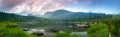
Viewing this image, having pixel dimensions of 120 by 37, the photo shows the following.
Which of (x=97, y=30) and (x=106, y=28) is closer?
(x=106, y=28)

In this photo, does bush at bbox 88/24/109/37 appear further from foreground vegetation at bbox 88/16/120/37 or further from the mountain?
the mountain

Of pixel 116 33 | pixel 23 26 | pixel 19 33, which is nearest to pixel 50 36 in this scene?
pixel 23 26

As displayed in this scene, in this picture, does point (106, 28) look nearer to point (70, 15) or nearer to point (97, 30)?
point (97, 30)

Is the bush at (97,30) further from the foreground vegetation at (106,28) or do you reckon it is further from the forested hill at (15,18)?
the forested hill at (15,18)

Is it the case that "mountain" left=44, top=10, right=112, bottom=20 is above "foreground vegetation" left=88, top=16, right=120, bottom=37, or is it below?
above

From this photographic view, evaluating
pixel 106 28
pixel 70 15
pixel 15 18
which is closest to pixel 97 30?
pixel 106 28

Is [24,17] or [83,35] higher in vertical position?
[24,17]

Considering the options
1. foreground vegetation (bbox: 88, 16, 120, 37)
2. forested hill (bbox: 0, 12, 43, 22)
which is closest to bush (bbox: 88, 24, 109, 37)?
foreground vegetation (bbox: 88, 16, 120, 37)

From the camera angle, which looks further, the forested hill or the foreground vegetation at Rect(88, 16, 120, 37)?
the forested hill

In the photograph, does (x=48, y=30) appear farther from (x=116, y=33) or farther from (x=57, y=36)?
(x=116, y=33)

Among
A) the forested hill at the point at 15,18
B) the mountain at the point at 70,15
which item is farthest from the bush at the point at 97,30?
the forested hill at the point at 15,18

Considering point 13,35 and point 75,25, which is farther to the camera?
point 75,25
